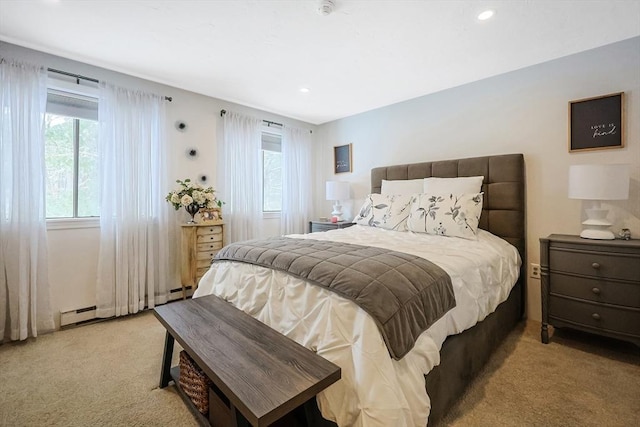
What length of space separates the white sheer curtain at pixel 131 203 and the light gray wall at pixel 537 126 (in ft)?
9.34

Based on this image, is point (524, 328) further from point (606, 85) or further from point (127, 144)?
point (127, 144)

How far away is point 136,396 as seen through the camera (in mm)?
1622

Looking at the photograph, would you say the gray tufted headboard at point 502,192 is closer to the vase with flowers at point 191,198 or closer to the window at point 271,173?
the window at point 271,173

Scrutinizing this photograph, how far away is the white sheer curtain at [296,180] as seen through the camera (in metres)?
4.21

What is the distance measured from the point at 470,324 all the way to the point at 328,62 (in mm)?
2364

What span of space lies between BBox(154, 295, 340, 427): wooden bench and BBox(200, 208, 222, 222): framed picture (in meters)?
1.58

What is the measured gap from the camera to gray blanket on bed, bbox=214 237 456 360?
1158 millimetres

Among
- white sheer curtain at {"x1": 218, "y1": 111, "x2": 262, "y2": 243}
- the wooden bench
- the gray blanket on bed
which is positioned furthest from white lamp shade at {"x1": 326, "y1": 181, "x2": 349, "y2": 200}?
the wooden bench

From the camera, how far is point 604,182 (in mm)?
2012

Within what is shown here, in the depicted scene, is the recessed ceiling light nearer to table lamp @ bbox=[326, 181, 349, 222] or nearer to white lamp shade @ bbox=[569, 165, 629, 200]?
white lamp shade @ bbox=[569, 165, 629, 200]

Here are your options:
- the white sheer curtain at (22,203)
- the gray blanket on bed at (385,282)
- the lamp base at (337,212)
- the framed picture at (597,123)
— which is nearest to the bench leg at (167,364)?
the gray blanket on bed at (385,282)

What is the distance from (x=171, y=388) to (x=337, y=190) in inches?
114

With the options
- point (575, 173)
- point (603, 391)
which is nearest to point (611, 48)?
point (575, 173)

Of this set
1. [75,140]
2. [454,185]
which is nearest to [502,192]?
[454,185]
